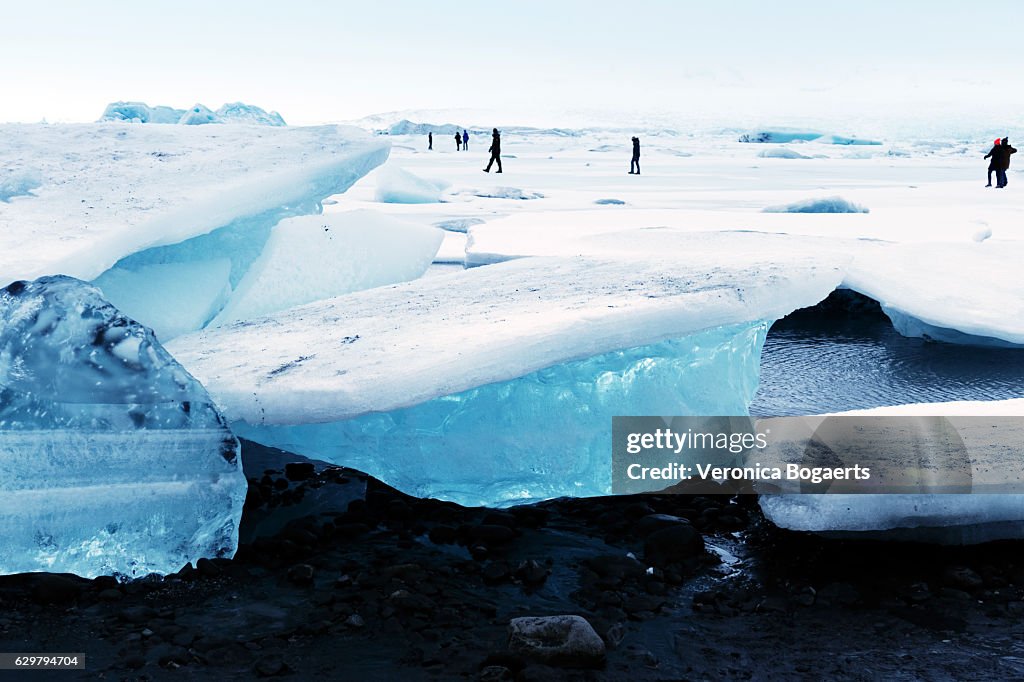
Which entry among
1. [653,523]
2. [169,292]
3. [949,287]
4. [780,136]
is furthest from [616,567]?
[780,136]

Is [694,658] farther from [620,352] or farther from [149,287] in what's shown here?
[149,287]

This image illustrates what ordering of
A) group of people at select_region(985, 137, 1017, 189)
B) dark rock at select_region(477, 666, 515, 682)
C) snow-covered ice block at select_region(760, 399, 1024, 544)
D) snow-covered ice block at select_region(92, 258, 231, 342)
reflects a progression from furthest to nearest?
group of people at select_region(985, 137, 1017, 189) < snow-covered ice block at select_region(92, 258, 231, 342) < snow-covered ice block at select_region(760, 399, 1024, 544) < dark rock at select_region(477, 666, 515, 682)

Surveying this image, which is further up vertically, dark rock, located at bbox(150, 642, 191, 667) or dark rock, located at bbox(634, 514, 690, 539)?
dark rock, located at bbox(634, 514, 690, 539)

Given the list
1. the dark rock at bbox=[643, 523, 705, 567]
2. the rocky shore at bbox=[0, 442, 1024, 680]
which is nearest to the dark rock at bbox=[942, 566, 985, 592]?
the rocky shore at bbox=[0, 442, 1024, 680]

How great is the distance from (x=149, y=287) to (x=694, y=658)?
297 cm

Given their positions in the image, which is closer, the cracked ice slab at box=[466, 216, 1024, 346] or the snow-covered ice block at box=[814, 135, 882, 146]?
the cracked ice slab at box=[466, 216, 1024, 346]

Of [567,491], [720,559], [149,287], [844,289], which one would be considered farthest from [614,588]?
[844,289]

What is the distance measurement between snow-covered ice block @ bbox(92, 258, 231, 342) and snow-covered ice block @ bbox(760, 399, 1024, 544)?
2.56m


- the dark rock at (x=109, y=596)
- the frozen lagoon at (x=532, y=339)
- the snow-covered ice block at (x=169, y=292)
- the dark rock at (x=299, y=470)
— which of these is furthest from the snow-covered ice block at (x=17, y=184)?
the dark rock at (x=109, y=596)

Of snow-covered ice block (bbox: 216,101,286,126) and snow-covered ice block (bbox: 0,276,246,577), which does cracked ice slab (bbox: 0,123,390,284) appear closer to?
snow-covered ice block (bbox: 0,276,246,577)

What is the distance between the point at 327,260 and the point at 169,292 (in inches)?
34.7

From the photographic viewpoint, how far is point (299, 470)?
3742 millimetres

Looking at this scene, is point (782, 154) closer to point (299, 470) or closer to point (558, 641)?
point (299, 470)

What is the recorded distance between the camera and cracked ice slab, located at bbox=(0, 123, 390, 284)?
12.7 feet
